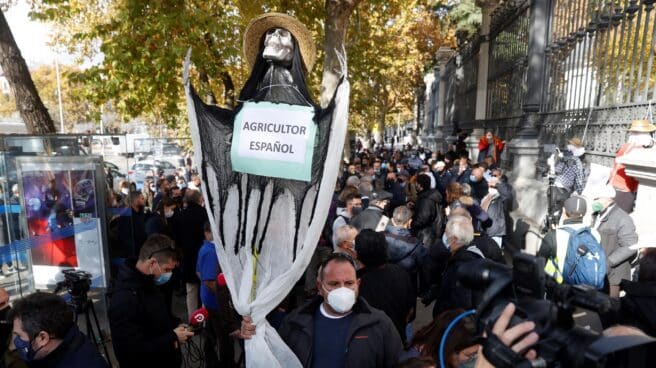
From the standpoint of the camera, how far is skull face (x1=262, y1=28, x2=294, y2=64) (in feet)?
11.8

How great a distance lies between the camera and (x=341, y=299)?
2787mm

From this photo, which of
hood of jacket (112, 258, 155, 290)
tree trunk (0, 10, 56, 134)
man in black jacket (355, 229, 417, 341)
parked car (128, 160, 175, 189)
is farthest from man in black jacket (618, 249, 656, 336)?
parked car (128, 160, 175, 189)

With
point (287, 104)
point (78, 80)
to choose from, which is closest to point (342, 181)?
point (78, 80)

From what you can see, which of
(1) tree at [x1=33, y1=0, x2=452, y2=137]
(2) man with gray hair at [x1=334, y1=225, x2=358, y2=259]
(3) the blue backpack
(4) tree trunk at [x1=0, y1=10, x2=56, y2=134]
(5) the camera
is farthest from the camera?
(1) tree at [x1=33, y1=0, x2=452, y2=137]

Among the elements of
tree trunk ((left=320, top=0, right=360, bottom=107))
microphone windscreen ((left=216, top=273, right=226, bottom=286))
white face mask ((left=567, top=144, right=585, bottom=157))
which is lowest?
microphone windscreen ((left=216, top=273, right=226, bottom=286))

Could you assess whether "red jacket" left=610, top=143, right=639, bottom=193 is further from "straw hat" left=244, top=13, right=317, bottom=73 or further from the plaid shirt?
"straw hat" left=244, top=13, right=317, bottom=73

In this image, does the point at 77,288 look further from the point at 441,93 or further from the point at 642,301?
the point at 441,93

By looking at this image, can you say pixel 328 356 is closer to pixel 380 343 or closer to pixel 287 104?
pixel 380 343

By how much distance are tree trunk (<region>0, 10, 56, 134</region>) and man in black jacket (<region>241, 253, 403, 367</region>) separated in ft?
19.4

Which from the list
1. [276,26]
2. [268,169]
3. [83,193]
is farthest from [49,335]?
[83,193]

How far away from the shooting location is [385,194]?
6.31m

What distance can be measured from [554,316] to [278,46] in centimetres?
275

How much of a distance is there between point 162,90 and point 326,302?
7968mm

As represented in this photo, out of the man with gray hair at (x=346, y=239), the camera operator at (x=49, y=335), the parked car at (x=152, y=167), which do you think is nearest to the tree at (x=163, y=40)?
the man with gray hair at (x=346, y=239)
